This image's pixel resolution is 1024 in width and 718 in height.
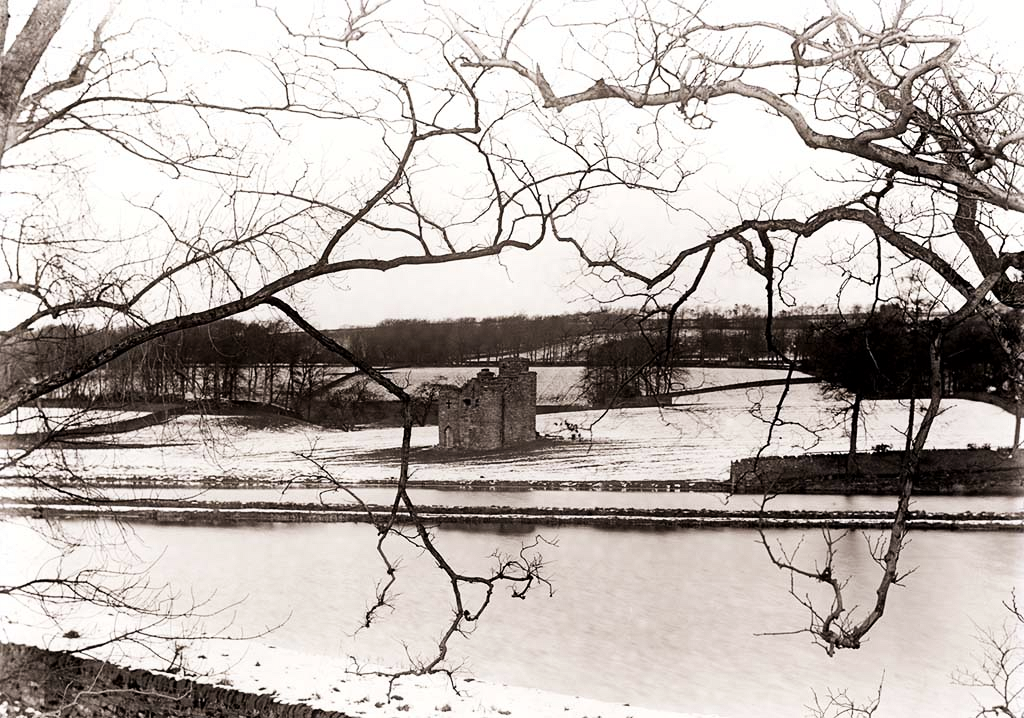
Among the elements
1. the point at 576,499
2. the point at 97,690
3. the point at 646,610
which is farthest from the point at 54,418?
the point at 646,610

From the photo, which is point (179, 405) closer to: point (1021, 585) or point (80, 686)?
point (80, 686)

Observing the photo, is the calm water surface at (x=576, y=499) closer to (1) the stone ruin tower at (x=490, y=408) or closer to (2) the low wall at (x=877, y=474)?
(2) the low wall at (x=877, y=474)

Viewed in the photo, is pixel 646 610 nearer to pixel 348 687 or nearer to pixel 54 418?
pixel 348 687

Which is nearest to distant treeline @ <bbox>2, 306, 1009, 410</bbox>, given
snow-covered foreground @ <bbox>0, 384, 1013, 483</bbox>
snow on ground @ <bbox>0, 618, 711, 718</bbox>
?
snow-covered foreground @ <bbox>0, 384, 1013, 483</bbox>

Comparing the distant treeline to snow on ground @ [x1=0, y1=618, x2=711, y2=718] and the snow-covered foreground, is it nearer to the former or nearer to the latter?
the snow-covered foreground

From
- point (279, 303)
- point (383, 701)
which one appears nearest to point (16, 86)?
point (279, 303)

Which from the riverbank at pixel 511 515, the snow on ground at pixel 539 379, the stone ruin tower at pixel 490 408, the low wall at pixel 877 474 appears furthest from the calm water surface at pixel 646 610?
the snow on ground at pixel 539 379

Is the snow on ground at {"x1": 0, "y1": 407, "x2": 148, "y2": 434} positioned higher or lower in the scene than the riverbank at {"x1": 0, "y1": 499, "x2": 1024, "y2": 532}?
higher
